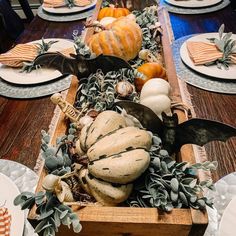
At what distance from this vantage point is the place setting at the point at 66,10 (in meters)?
1.57

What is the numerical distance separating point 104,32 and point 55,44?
420mm

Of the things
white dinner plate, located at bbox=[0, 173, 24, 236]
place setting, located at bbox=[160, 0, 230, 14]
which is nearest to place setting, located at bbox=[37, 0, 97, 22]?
place setting, located at bbox=[160, 0, 230, 14]

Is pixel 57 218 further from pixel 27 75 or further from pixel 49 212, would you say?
pixel 27 75

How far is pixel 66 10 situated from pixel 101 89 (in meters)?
0.99

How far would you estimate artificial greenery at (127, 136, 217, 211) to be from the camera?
0.47m

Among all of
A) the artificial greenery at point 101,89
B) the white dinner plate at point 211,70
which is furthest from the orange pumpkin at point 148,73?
the white dinner plate at point 211,70

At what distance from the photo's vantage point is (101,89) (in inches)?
31.0

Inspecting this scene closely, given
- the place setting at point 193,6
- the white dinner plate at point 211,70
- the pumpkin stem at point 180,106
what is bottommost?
the place setting at point 193,6

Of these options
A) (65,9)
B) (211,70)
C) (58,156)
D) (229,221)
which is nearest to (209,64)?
(211,70)

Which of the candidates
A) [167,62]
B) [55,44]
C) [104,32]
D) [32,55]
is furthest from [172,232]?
[55,44]

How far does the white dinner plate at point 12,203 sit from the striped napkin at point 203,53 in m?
0.75

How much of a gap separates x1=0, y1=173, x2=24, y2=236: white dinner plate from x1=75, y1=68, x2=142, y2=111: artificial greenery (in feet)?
0.85

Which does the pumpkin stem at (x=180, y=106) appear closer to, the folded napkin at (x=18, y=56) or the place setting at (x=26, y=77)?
the place setting at (x=26, y=77)

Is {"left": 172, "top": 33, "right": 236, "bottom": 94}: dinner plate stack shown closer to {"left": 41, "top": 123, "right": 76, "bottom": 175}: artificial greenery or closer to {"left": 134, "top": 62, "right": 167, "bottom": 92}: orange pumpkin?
{"left": 134, "top": 62, "right": 167, "bottom": 92}: orange pumpkin
